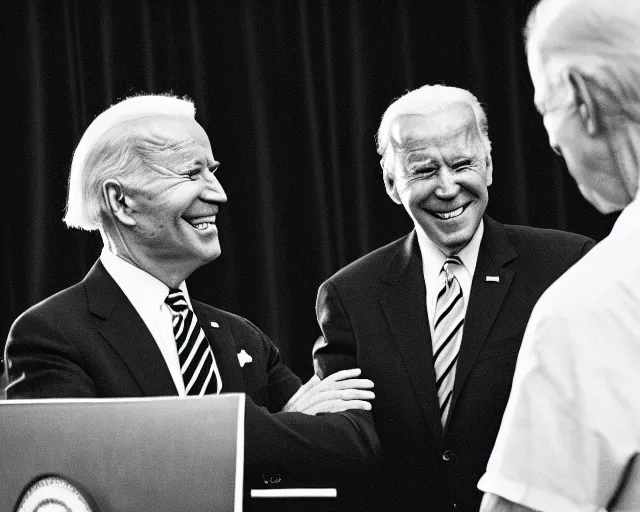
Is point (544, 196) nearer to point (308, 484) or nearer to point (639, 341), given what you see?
point (308, 484)

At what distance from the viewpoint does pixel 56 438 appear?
5.25 ft

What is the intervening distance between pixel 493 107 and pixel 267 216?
1.08 meters

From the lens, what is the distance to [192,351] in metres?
2.32

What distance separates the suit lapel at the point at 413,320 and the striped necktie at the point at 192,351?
0.49 m

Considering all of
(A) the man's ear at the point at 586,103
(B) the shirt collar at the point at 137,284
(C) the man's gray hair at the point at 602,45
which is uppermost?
(C) the man's gray hair at the point at 602,45

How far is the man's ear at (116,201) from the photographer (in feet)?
7.94

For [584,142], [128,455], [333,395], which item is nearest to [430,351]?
[333,395]

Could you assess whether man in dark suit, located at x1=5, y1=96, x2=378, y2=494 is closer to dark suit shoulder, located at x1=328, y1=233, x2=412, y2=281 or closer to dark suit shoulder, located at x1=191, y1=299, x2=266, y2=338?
dark suit shoulder, located at x1=191, y1=299, x2=266, y2=338

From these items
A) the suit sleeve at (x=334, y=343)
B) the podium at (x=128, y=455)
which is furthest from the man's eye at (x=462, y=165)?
the podium at (x=128, y=455)

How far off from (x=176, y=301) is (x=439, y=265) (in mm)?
714

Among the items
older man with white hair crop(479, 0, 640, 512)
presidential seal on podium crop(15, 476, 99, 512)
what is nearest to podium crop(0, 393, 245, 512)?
presidential seal on podium crop(15, 476, 99, 512)

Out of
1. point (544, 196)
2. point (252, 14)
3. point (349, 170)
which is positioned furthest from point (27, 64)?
point (544, 196)

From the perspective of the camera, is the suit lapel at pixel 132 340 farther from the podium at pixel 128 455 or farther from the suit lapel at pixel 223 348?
the podium at pixel 128 455

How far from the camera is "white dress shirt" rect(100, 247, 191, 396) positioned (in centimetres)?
229
